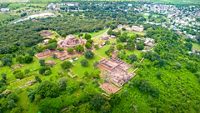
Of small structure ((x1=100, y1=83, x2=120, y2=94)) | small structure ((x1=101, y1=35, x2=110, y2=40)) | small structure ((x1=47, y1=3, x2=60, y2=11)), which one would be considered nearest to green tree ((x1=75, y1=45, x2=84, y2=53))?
small structure ((x1=101, y1=35, x2=110, y2=40))

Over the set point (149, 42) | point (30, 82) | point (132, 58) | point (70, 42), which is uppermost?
point (70, 42)

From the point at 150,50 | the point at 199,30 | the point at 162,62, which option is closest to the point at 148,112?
the point at 162,62

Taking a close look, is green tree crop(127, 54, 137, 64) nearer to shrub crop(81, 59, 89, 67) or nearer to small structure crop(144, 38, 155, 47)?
shrub crop(81, 59, 89, 67)

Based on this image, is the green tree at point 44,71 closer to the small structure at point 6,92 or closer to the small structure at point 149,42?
the small structure at point 6,92

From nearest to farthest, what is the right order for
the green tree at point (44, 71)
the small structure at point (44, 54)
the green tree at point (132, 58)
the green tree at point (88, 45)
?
the green tree at point (44, 71) → the green tree at point (132, 58) → the small structure at point (44, 54) → the green tree at point (88, 45)

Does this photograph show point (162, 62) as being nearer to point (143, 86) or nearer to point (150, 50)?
point (150, 50)

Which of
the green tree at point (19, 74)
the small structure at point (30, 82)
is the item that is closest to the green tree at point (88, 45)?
the small structure at point (30, 82)

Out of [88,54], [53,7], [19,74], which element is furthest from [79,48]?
[53,7]

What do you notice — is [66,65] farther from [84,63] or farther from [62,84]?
[62,84]

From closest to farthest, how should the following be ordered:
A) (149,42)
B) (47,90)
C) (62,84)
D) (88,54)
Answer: (47,90) < (62,84) < (88,54) < (149,42)
